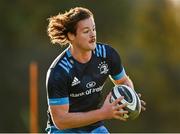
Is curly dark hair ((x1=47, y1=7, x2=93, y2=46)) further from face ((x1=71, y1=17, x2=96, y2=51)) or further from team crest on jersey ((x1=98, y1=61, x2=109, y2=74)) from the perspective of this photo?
team crest on jersey ((x1=98, y1=61, x2=109, y2=74))

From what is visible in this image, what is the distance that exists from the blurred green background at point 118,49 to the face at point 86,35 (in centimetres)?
1353

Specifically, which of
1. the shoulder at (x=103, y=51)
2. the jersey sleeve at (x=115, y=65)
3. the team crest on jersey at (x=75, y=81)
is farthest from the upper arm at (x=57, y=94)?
the jersey sleeve at (x=115, y=65)

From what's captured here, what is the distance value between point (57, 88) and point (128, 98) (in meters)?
0.73

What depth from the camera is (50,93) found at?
7.71 meters

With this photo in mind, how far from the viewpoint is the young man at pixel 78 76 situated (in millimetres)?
7676

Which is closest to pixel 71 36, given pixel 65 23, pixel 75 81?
pixel 65 23

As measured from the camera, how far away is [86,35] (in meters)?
7.74

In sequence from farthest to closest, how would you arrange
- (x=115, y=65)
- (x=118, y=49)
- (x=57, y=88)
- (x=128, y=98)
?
(x=118, y=49) < (x=115, y=65) < (x=128, y=98) < (x=57, y=88)

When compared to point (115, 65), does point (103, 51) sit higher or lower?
higher

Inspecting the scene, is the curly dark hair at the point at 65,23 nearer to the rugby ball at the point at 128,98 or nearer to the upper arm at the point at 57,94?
the upper arm at the point at 57,94

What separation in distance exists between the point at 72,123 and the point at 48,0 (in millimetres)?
16878

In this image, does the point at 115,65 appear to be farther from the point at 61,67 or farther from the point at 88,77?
the point at 61,67

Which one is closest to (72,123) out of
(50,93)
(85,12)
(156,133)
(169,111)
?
(50,93)

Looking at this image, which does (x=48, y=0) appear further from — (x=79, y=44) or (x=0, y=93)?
(x=79, y=44)
